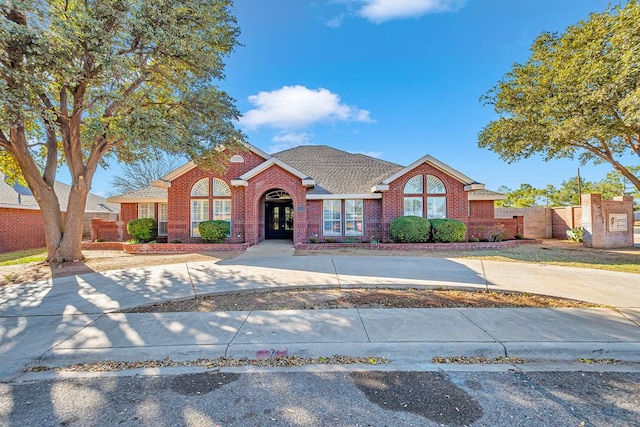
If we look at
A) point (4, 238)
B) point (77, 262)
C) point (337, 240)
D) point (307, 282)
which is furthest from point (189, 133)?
point (4, 238)

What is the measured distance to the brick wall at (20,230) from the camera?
15211mm

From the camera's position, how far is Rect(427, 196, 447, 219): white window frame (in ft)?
49.5

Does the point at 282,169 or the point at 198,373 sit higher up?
the point at 282,169

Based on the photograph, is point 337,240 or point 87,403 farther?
point 337,240

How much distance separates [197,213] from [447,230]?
12.7m

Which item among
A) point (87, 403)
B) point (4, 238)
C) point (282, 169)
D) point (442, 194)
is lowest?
point (87, 403)

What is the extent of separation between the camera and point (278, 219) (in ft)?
59.1

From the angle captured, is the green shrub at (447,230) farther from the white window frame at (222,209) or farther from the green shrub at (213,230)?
the white window frame at (222,209)

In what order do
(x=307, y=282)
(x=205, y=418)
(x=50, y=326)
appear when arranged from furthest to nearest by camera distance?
(x=307, y=282) → (x=50, y=326) → (x=205, y=418)

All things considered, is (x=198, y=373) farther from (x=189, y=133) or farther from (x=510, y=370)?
(x=189, y=133)

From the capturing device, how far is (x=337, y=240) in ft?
49.9

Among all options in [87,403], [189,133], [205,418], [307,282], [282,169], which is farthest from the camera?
[282,169]

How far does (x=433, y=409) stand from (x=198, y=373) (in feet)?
8.56

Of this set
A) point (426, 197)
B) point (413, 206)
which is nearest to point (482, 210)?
point (426, 197)
